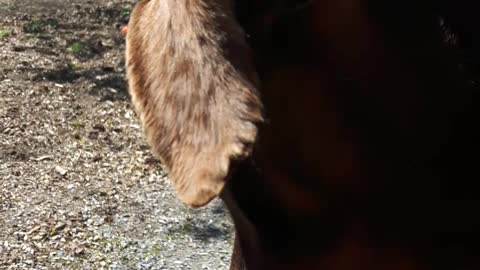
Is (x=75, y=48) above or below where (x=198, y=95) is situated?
below

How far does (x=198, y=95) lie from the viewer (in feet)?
4.78

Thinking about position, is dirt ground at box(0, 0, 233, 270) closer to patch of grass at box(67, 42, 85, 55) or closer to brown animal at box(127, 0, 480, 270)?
patch of grass at box(67, 42, 85, 55)

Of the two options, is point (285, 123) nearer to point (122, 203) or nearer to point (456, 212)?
point (456, 212)

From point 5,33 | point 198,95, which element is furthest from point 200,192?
point 5,33

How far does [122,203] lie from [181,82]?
12.6ft

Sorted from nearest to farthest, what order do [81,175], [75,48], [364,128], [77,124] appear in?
[364,128]
[81,175]
[77,124]
[75,48]

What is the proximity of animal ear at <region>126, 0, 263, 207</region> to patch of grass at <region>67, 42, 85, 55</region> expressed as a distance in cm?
593

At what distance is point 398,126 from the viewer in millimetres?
1655

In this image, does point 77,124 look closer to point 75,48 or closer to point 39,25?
point 75,48

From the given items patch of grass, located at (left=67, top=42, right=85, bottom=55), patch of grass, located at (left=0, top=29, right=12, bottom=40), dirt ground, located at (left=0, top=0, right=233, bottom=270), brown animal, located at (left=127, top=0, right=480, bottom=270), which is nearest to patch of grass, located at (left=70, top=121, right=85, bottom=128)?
dirt ground, located at (left=0, top=0, right=233, bottom=270)

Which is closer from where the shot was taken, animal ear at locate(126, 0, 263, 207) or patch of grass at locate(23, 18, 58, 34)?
animal ear at locate(126, 0, 263, 207)

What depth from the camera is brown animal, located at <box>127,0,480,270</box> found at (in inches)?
63.0

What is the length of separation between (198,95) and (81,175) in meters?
4.15

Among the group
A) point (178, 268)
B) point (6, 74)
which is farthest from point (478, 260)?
point (6, 74)
